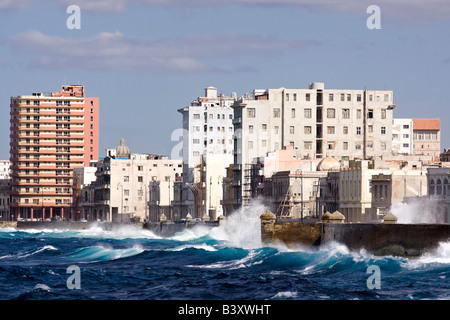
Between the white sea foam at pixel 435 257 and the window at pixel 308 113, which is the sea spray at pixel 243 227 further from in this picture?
the white sea foam at pixel 435 257

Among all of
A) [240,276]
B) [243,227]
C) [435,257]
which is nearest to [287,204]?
[243,227]

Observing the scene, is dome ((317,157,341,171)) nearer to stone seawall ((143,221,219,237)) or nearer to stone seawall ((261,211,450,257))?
stone seawall ((143,221,219,237))

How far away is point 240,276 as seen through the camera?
53.3m

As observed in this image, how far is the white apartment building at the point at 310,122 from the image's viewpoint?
149250 millimetres

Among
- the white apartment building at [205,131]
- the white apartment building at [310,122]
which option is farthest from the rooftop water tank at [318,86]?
the white apartment building at [205,131]

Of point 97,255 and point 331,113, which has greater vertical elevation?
point 331,113

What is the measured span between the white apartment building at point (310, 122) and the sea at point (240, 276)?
7308 cm

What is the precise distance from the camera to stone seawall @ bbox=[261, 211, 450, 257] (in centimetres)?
5322

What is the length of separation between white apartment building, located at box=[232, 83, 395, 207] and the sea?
240 ft

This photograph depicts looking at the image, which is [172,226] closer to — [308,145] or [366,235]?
[308,145]

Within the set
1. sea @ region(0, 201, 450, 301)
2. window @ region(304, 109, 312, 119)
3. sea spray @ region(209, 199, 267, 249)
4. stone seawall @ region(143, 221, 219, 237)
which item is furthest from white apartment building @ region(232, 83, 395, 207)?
sea @ region(0, 201, 450, 301)

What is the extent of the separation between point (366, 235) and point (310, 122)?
92.4 meters

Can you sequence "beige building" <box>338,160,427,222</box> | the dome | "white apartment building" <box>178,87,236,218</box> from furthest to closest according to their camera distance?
"white apartment building" <box>178,87,236,218</box>, the dome, "beige building" <box>338,160,427,222</box>
